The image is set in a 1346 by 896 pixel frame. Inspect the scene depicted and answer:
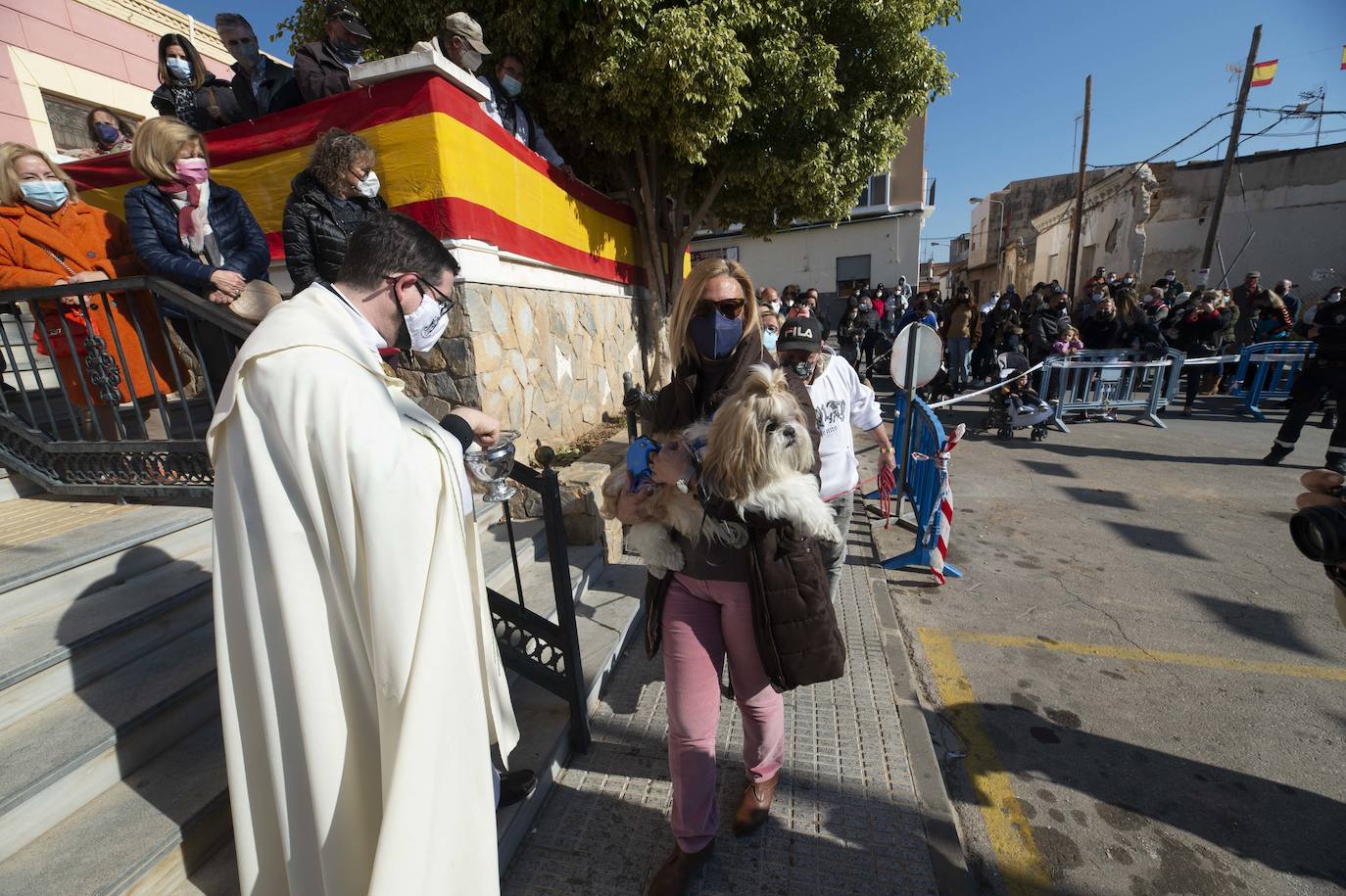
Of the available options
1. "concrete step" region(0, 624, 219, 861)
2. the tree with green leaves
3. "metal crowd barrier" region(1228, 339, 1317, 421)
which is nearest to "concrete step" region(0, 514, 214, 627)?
"concrete step" region(0, 624, 219, 861)

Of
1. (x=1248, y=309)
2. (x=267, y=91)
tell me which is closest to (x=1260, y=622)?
(x=267, y=91)

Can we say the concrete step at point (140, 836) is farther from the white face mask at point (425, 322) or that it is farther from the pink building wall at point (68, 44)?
the pink building wall at point (68, 44)

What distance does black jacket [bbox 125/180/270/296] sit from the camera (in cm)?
294

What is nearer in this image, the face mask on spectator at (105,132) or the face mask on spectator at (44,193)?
the face mask on spectator at (44,193)

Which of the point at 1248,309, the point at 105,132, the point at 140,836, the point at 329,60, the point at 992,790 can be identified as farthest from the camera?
the point at 1248,309

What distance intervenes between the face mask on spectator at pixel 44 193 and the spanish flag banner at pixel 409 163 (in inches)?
59.5

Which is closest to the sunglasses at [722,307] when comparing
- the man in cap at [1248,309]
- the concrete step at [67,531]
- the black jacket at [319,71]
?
the concrete step at [67,531]

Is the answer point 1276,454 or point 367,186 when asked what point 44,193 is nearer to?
point 367,186

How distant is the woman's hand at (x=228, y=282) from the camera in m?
2.94

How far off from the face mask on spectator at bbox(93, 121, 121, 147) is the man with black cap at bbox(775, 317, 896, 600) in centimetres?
672

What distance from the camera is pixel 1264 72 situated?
1602 centimetres

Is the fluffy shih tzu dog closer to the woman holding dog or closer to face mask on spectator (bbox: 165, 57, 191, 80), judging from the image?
the woman holding dog

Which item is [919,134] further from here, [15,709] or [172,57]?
[15,709]

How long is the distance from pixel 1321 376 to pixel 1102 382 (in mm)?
2539
